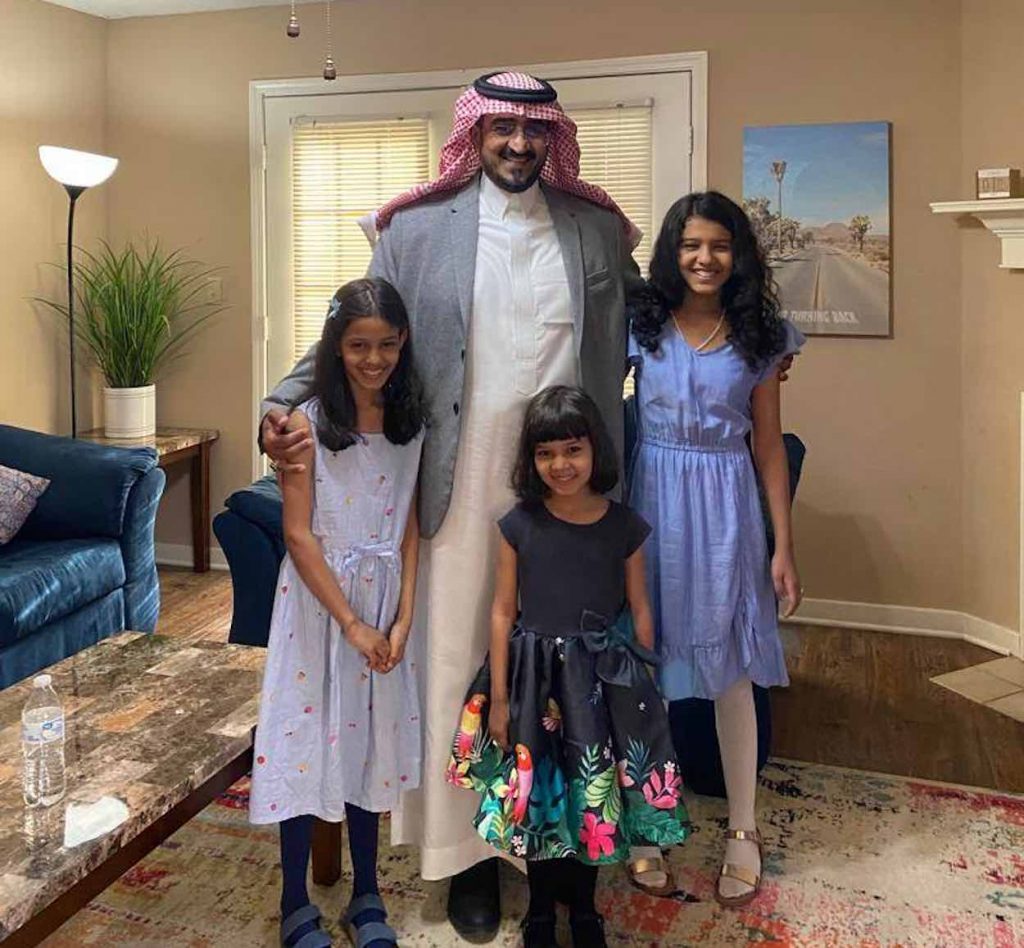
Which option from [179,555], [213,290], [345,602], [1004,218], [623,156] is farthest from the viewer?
[179,555]

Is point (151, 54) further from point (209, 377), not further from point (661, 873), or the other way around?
point (661, 873)

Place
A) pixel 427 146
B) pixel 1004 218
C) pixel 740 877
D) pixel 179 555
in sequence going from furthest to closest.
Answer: pixel 179 555
pixel 427 146
pixel 1004 218
pixel 740 877

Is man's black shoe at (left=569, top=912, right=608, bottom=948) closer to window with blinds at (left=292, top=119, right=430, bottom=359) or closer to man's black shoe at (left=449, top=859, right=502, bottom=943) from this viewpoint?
man's black shoe at (left=449, top=859, right=502, bottom=943)

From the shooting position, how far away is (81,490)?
329 cm

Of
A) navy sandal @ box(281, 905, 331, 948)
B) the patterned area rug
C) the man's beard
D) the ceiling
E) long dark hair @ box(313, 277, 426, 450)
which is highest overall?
the ceiling

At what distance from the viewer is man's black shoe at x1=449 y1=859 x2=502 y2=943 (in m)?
1.95

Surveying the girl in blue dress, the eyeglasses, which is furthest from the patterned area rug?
the eyeglasses

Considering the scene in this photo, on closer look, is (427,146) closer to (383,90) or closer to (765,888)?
(383,90)

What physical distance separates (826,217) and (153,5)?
112 inches

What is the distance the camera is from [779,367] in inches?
80.1

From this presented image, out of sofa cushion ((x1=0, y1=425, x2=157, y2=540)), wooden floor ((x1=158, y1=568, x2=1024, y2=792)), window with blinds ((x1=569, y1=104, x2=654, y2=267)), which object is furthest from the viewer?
window with blinds ((x1=569, y1=104, x2=654, y2=267))

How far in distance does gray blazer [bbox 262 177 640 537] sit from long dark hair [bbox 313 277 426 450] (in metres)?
0.04

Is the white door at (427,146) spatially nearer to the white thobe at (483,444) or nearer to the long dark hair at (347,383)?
the white thobe at (483,444)

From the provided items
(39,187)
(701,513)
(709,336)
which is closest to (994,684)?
(701,513)
